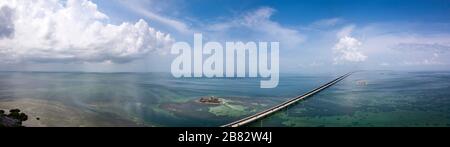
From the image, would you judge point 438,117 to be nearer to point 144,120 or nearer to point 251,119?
point 251,119
